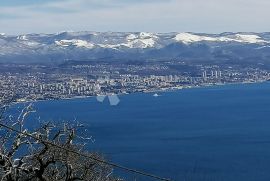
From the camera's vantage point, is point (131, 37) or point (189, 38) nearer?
point (189, 38)

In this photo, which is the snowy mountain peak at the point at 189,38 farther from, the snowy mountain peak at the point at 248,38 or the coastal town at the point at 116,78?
the coastal town at the point at 116,78

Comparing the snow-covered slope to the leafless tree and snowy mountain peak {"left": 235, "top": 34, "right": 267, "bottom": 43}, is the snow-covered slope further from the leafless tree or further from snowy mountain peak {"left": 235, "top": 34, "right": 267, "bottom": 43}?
the leafless tree

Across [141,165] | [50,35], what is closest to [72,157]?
[141,165]

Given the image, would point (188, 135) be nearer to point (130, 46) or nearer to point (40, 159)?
point (40, 159)

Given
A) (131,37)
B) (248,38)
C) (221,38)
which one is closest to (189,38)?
(221,38)

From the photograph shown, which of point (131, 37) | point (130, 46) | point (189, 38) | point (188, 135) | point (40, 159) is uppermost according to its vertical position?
point (40, 159)

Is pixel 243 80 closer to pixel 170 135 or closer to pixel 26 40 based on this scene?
pixel 170 135

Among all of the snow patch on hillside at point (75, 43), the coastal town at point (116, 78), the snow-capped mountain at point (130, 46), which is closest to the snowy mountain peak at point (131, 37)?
the snow-capped mountain at point (130, 46)
